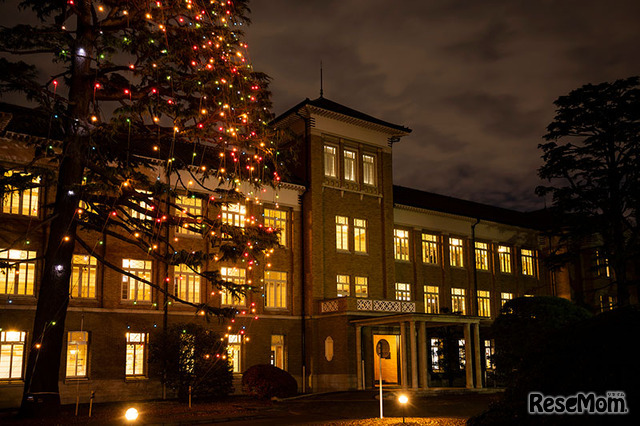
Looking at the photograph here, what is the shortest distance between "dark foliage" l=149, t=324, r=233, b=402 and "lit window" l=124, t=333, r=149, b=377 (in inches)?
69.3

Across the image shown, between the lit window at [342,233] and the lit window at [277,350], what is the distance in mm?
6250

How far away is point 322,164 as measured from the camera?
36.7 m

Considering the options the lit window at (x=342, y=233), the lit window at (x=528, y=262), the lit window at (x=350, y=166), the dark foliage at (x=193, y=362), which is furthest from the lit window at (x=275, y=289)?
the lit window at (x=528, y=262)

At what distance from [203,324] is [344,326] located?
7.28 m

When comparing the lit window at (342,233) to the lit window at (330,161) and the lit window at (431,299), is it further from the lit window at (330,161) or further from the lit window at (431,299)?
the lit window at (431,299)

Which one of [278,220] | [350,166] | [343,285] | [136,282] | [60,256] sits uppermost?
[350,166]

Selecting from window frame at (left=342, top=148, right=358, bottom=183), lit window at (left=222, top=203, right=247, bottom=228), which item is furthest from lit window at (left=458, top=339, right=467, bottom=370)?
lit window at (left=222, top=203, right=247, bottom=228)

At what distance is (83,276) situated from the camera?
94.6 feet

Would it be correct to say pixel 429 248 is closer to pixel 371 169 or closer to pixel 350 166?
pixel 371 169

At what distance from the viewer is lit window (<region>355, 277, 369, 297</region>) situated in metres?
37.4

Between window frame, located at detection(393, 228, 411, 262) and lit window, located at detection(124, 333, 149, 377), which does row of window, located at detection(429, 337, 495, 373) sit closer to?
window frame, located at detection(393, 228, 411, 262)

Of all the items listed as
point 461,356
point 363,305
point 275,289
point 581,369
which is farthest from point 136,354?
point 581,369

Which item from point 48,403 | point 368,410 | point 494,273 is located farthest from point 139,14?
point 494,273

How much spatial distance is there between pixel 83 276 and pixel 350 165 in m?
16.8
